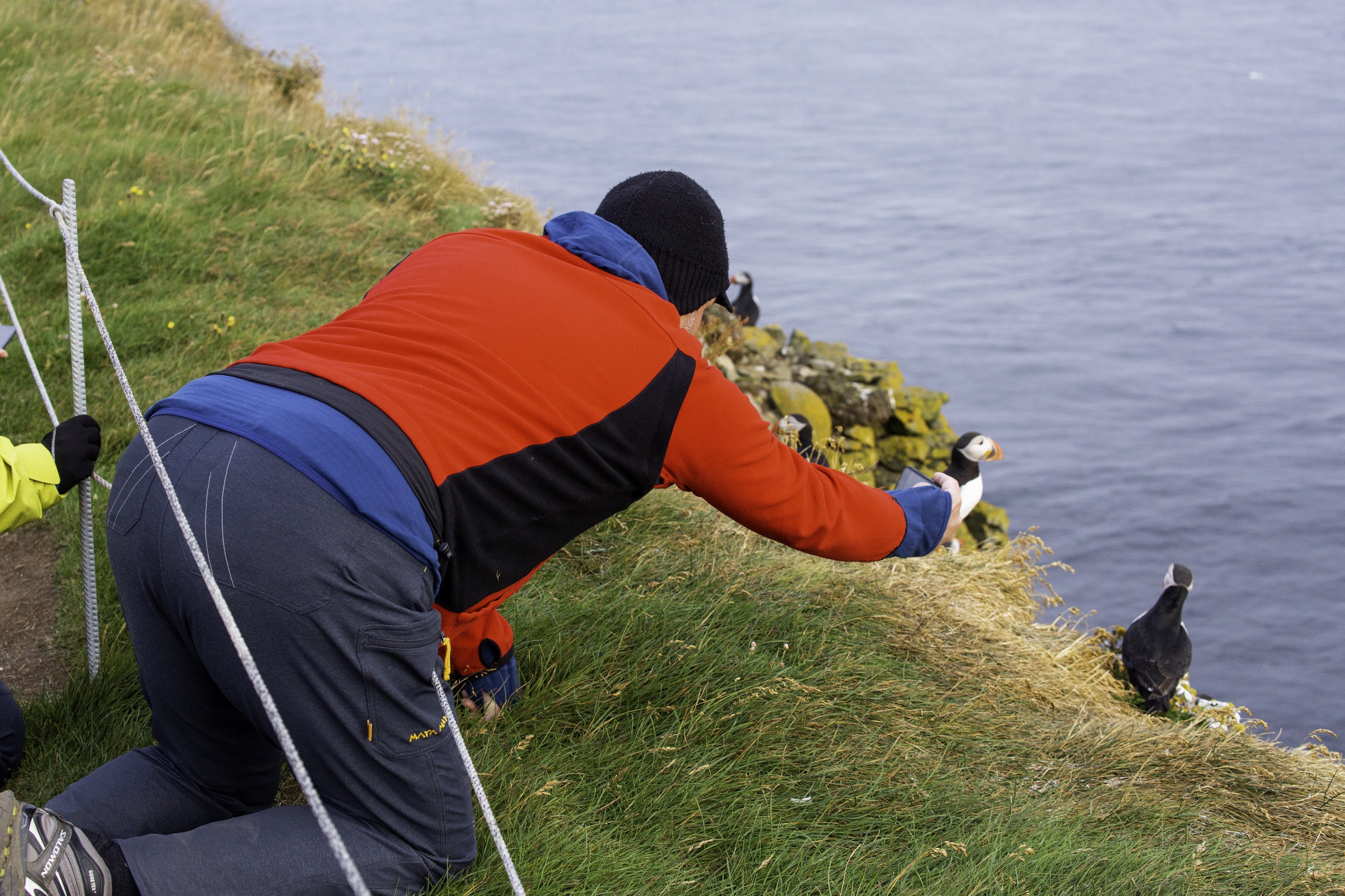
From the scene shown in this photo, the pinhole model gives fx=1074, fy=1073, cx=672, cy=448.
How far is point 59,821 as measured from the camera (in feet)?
6.36

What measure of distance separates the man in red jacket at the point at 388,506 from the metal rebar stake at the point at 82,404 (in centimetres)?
72

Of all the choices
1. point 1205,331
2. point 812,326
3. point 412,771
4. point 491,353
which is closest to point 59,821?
point 412,771

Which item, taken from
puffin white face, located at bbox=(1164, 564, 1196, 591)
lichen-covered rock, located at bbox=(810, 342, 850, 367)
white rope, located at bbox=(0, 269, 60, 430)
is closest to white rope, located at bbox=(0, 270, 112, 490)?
white rope, located at bbox=(0, 269, 60, 430)

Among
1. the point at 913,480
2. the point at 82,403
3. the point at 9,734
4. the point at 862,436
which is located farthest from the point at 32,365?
the point at 862,436

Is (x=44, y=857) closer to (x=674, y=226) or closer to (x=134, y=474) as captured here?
(x=134, y=474)

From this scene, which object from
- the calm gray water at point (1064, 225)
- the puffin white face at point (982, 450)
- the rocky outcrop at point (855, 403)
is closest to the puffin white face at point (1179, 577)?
the rocky outcrop at point (855, 403)

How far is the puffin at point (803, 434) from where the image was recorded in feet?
19.2

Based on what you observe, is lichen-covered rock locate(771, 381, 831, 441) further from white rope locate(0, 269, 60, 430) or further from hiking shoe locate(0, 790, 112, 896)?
hiking shoe locate(0, 790, 112, 896)

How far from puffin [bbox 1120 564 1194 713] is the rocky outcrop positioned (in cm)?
225

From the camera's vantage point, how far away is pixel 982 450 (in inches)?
170

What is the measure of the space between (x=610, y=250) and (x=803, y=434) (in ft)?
→ 15.4

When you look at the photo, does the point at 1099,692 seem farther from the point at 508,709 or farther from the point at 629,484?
the point at 629,484

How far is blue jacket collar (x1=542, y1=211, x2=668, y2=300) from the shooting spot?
A: 7.66 ft

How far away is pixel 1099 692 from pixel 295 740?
152 inches
